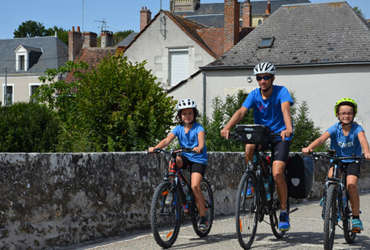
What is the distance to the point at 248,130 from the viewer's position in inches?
252

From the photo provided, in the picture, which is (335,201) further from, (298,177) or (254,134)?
(254,134)

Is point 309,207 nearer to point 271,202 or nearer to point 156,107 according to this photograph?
point 271,202

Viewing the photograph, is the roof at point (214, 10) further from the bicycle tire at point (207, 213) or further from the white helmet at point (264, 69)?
the white helmet at point (264, 69)

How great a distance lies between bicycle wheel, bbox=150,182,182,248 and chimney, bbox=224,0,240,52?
29127 mm

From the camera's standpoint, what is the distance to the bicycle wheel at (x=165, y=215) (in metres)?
6.23

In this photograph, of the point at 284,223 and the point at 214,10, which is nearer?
the point at 284,223

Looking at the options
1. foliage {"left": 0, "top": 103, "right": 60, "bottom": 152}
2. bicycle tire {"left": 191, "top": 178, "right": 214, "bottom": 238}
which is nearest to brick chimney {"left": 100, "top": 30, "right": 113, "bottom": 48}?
foliage {"left": 0, "top": 103, "right": 60, "bottom": 152}

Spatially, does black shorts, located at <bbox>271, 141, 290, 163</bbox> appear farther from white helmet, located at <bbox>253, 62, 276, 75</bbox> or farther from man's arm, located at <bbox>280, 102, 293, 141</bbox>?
white helmet, located at <bbox>253, 62, 276, 75</bbox>

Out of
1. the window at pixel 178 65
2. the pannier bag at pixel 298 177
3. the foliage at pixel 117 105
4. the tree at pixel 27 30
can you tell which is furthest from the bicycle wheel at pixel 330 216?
the tree at pixel 27 30

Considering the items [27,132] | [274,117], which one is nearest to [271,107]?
[274,117]

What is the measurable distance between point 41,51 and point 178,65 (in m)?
25.6

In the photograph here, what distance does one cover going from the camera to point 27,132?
18.3 meters

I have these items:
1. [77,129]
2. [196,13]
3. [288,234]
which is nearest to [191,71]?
[77,129]

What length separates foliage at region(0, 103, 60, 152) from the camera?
1831 centimetres
